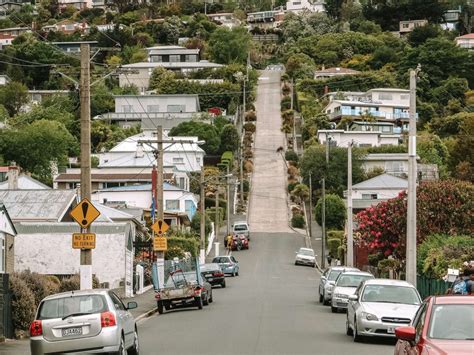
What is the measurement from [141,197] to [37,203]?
119 feet

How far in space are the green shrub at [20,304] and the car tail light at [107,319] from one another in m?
7.90

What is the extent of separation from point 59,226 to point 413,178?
21.4 metres

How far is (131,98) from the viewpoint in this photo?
14425cm

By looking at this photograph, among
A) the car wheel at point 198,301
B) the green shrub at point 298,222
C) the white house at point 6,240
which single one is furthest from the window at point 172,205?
the car wheel at point 198,301

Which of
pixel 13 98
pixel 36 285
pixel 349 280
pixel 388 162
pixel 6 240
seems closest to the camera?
pixel 36 285

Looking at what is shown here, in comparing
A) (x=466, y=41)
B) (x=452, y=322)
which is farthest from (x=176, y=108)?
(x=452, y=322)

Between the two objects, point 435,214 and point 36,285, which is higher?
point 36,285

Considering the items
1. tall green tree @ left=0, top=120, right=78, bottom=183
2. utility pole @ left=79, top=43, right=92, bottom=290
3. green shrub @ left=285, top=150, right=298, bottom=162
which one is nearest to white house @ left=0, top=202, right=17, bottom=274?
utility pole @ left=79, top=43, right=92, bottom=290

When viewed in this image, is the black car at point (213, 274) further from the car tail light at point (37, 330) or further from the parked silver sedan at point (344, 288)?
the car tail light at point (37, 330)

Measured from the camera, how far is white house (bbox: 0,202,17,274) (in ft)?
136

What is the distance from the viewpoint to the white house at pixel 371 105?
14188 cm

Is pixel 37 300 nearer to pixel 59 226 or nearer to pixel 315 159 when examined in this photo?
pixel 59 226

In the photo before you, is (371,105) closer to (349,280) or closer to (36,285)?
(349,280)

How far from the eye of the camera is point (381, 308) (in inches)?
1076
